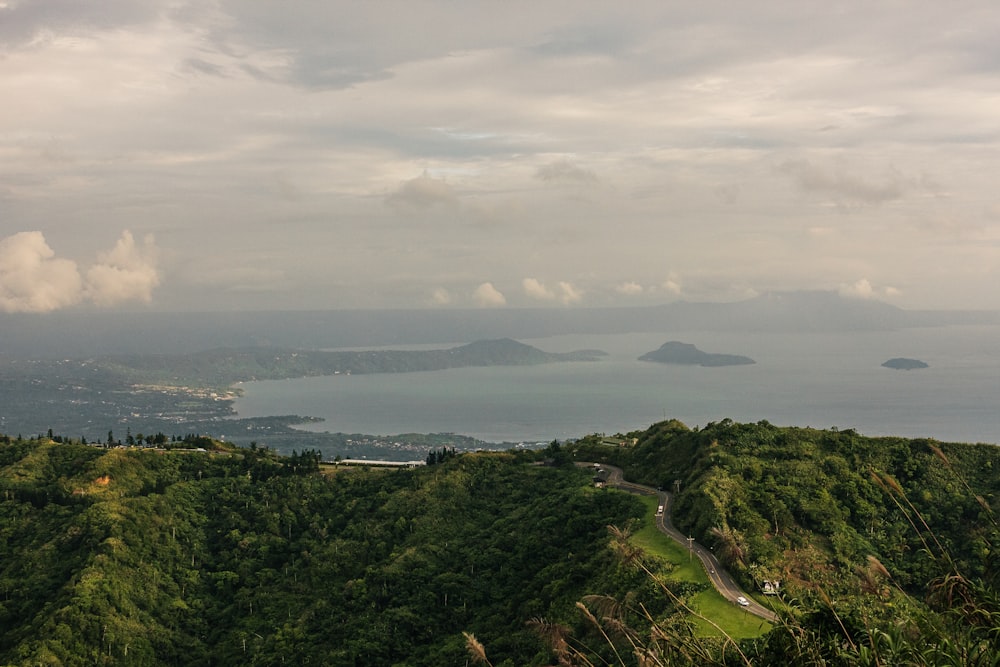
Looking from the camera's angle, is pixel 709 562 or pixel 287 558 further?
A: pixel 287 558

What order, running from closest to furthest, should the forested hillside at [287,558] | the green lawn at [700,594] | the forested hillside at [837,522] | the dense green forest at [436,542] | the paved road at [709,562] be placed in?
the forested hillside at [837,522], the green lawn at [700,594], the paved road at [709,562], the dense green forest at [436,542], the forested hillside at [287,558]

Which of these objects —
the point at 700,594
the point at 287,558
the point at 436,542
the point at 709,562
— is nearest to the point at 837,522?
the point at 709,562

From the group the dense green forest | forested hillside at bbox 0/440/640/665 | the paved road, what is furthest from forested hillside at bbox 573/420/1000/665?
forested hillside at bbox 0/440/640/665

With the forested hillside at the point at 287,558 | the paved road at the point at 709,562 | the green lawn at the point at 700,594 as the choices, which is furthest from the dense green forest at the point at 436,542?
the green lawn at the point at 700,594

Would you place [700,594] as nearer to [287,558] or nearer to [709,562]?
[709,562]

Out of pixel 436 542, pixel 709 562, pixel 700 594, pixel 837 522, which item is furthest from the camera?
pixel 436 542

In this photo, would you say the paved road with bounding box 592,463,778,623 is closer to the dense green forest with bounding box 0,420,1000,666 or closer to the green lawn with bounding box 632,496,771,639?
the green lawn with bounding box 632,496,771,639

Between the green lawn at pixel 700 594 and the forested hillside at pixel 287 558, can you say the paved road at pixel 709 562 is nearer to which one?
the green lawn at pixel 700 594

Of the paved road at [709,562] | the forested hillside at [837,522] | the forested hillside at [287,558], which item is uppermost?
the forested hillside at [837,522]

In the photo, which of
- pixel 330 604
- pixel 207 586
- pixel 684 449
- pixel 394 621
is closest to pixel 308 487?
pixel 207 586
